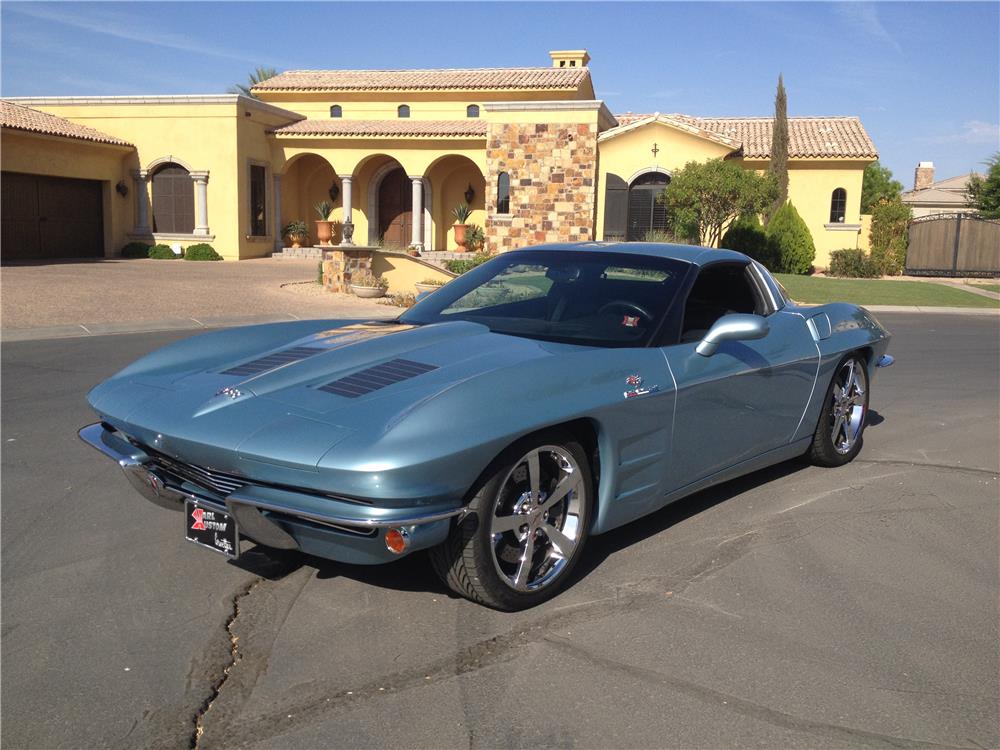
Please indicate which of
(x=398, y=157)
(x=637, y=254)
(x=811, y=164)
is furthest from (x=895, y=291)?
(x=637, y=254)

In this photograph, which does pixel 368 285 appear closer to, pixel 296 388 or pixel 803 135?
pixel 296 388

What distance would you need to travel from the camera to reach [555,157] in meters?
26.2

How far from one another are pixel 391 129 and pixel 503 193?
311 inches

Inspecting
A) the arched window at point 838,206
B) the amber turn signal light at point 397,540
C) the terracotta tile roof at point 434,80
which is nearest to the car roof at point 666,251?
the amber turn signal light at point 397,540

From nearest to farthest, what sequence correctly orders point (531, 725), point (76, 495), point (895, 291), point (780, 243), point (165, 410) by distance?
1. point (531, 725)
2. point (165, 410)
3. point (76, 495)
4. point (895, 291)
5. point (780, 243)

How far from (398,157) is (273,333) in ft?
97.8

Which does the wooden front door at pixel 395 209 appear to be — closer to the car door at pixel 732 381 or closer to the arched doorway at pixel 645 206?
the arched doorway at pixel 645 206

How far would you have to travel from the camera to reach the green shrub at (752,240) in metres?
28.2

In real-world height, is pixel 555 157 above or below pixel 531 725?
above

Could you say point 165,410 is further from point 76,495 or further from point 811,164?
point 811,164

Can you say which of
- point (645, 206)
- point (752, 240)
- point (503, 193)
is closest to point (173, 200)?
point (503, 193)

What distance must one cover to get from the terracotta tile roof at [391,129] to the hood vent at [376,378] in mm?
29469

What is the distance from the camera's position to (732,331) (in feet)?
14.0

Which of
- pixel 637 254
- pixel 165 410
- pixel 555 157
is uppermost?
pixel 555 157
